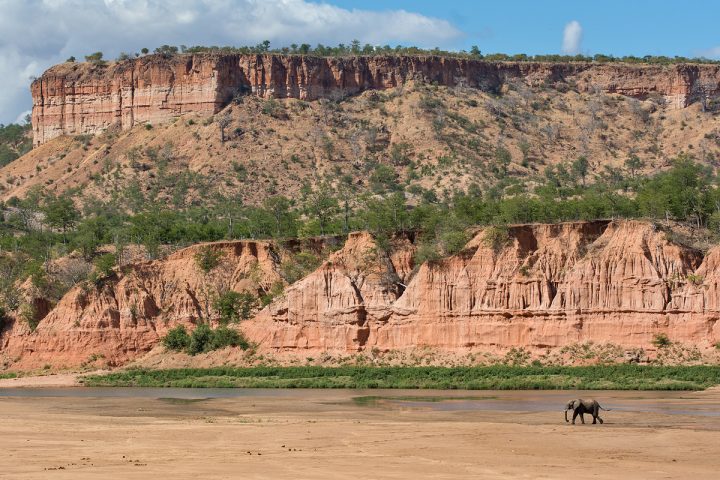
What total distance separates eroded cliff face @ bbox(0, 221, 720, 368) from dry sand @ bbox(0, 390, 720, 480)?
1874 centimetres

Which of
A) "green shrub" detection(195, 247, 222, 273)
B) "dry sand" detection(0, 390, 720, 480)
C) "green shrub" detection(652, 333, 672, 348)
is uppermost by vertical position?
"green shrub" detection(195, 247, 222, 273)

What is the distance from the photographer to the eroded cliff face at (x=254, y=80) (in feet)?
429

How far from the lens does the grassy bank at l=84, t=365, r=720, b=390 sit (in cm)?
5734

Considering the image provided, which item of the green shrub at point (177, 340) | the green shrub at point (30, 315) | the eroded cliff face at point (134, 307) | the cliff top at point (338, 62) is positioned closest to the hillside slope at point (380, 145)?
the cliff top at point (338, 62)

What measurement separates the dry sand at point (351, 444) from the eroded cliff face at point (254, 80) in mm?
86741

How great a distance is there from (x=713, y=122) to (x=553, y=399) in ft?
286

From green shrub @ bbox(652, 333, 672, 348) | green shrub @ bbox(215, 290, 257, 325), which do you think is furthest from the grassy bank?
green shrub @ bbox(215, 290, 257, 325)

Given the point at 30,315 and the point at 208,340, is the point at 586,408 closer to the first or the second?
the point at 208,340

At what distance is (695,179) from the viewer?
8469 cm

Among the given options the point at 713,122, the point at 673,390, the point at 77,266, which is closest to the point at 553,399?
the point at 673,390

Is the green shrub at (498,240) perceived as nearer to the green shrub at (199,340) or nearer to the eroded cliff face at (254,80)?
the green shrub at (199,340)

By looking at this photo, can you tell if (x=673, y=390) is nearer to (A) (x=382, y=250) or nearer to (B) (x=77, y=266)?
(A) (x=382, y=250)

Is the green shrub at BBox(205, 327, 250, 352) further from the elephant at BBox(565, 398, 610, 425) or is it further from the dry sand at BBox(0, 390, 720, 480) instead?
the elephant at BBox(565, 398, 610, 425)

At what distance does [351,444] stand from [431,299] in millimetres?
37702
